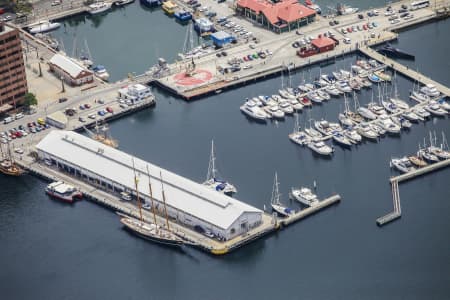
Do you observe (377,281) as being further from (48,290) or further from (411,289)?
(48,290)

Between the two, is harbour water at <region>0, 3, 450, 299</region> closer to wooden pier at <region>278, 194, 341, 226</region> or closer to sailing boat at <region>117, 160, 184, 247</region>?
wooden pier at <region>278, 194, 341, 226</region>

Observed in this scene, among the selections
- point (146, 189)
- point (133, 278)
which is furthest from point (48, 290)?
point (146, 189)

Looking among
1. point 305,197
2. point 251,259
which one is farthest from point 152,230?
point 305,197

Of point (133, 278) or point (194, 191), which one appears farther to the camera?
point (194, 191)

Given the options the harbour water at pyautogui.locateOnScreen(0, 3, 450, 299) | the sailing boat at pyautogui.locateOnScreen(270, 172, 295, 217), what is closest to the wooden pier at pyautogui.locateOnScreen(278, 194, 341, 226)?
the sailing boat at pyautogui.locateOnScreen(270, 172, 295, 217)

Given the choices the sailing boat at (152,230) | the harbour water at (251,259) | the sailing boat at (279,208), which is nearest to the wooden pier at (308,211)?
the sailing boat at (279,208)

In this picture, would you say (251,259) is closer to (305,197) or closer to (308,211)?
(308,211)
